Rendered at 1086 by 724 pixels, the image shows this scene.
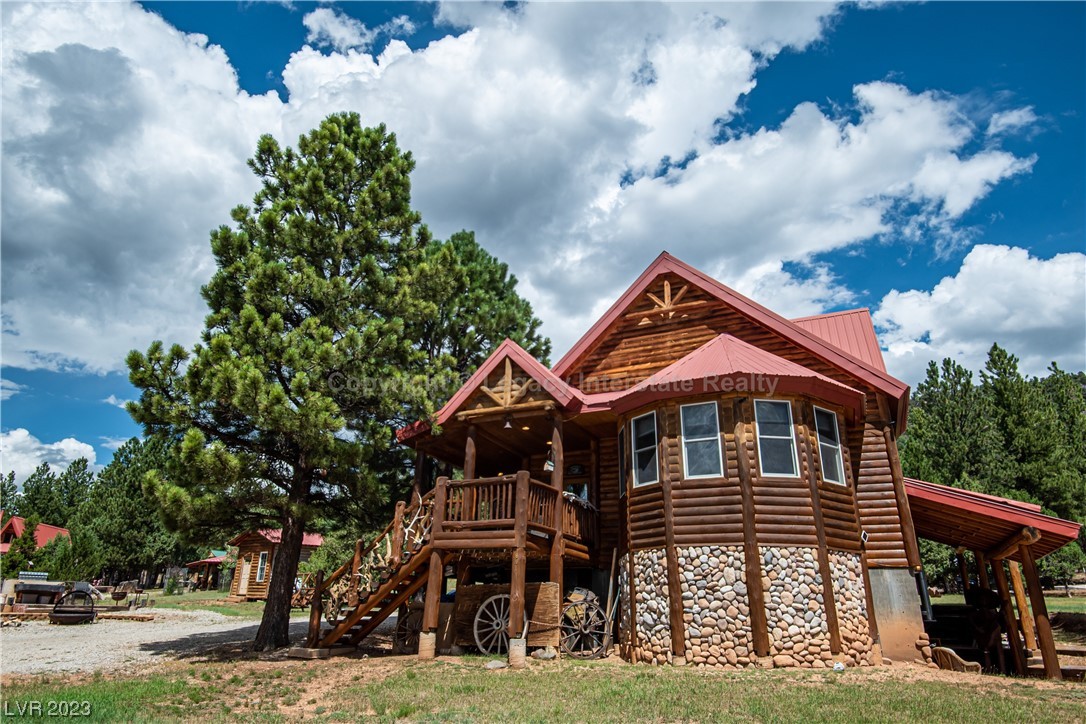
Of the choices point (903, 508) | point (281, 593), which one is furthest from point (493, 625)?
point (903, 508)

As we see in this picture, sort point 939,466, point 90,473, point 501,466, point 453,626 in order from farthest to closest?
point 90,473 → point 939,466 → point 501,466 → point 453,626

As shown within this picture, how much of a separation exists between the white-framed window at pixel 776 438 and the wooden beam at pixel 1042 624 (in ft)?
14.3

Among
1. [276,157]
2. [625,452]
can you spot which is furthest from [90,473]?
[625,452]

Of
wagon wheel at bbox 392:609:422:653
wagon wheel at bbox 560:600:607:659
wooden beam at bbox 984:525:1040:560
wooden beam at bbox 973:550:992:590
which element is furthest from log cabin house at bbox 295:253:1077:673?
wooden beam at bbox 973:550:992:590

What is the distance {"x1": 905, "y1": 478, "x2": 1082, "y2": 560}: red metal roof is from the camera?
39.4 feet

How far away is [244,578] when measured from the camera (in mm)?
38656

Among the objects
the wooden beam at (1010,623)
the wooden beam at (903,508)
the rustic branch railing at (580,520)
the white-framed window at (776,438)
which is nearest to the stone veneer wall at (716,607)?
the white-framed window at (776,438)

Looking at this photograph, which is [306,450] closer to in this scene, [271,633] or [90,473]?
[271,633]

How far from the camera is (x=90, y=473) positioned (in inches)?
2896

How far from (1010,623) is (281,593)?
16005mm

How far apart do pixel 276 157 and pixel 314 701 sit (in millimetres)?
13304

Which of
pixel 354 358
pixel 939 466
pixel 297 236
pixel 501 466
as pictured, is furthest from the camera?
pixel 939 466

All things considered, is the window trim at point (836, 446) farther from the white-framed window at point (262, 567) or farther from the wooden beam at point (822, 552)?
the white-framed window at point (262, 567)

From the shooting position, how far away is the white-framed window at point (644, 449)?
13336 mm
